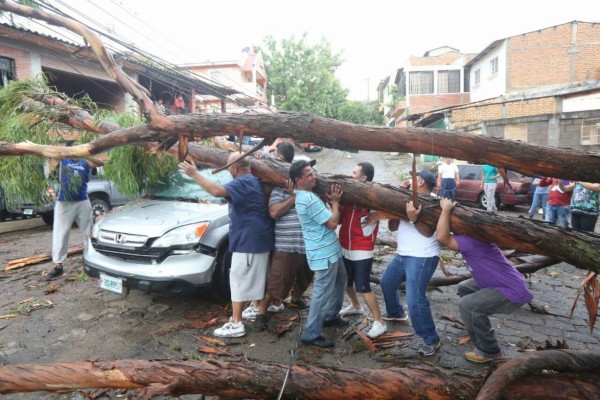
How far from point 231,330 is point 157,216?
1.60m

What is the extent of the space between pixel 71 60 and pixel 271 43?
898 inches

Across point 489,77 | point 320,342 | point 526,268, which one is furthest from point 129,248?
point 489,77

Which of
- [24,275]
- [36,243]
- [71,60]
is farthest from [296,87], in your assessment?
[24,275]

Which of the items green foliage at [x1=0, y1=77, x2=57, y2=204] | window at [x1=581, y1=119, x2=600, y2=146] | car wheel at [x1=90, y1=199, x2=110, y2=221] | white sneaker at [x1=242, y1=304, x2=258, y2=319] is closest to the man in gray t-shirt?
white sneaker at [x1=242, y1=304, x2=258, y2=319]

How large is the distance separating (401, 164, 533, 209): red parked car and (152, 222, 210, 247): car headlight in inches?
364

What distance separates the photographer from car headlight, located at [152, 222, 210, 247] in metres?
4.13

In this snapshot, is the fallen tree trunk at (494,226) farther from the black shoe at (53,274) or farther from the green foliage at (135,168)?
the black shoe at (53,274)

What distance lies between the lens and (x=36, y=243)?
7941mm

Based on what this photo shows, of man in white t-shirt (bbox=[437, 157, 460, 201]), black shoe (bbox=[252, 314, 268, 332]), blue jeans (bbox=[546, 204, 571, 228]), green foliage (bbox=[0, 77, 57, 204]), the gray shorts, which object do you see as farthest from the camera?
man in white t-shirt (bbox=[437, 157, 460, 201])

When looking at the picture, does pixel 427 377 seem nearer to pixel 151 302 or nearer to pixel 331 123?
pixel 331 123

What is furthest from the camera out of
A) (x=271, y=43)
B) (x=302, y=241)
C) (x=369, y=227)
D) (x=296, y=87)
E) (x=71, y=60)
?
(x=271, y=43)

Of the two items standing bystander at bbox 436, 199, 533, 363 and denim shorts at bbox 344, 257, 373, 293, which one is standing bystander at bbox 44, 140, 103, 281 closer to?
denim shorts at bbox 344, 257, 373, 293

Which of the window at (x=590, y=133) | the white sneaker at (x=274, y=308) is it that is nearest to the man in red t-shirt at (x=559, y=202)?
the white sneaker at (x=274, y=308)

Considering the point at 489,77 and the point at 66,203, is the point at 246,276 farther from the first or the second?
the point at 489,77
